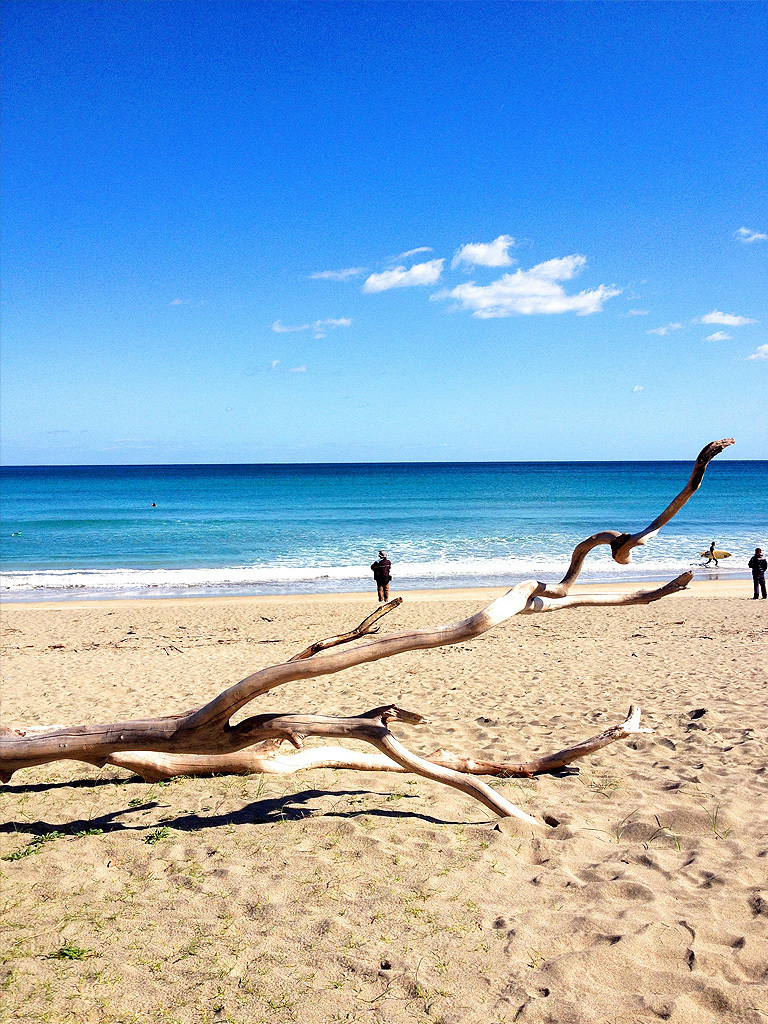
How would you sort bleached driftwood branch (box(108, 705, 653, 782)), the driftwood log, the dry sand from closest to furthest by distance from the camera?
the dry sand → the driftwood log → bleached driftwood branch (box(108, 705, 653, 782))

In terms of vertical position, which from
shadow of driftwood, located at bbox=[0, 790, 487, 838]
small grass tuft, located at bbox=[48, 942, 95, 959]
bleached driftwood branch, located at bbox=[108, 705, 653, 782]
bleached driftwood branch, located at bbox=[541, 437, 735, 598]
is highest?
bleached driftwood branch, located at bbox=[541, 437, 735, 598]

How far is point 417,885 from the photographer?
4359 millimetres

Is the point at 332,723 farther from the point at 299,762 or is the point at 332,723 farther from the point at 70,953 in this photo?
the point at 70,953

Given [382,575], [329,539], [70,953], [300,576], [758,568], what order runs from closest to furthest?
[70,953] < [382,575] < [758,568] < [300,576] < [329,539]

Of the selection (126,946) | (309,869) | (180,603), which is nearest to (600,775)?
(309,869)

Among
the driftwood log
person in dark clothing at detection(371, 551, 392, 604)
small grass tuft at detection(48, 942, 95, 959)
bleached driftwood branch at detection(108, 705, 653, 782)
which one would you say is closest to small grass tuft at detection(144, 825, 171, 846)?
the driftwood log

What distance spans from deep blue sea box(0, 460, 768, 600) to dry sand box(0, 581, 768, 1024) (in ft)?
60.4

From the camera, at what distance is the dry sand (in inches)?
134

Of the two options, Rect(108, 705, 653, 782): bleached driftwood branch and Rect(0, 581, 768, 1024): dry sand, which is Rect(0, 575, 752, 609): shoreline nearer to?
Rect(0, 581, 768, 1024): dry sand

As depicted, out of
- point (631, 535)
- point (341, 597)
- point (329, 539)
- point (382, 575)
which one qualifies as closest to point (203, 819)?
point (631, 535)

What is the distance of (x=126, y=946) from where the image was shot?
3.82 meters

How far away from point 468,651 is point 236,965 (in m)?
9.01

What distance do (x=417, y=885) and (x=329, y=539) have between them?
3523cm

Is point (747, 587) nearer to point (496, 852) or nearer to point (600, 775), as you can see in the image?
point (600, 775)
